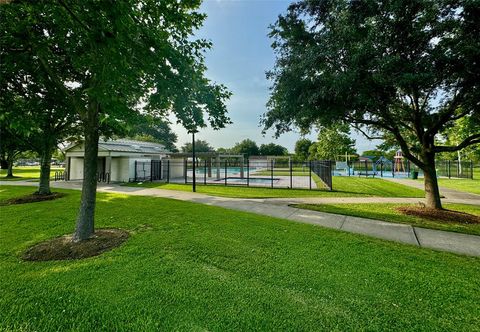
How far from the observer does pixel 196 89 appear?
14.6 feet

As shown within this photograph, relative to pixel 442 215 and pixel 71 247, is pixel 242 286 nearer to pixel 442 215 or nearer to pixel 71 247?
pixel 71 247

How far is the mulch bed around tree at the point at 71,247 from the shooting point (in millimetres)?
4217

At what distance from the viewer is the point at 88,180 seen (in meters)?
5.04

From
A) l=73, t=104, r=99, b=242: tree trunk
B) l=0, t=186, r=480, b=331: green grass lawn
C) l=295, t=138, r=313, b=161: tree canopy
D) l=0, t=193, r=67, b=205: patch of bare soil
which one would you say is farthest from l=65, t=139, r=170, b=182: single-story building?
l=295, t=138, r=313, b=161: tree canopy

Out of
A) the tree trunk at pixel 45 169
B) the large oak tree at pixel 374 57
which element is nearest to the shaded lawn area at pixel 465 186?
the large oak tree at pixel 374 57

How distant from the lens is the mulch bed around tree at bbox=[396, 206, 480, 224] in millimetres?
7189

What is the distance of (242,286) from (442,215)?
8272mm

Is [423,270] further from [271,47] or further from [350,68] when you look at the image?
[271,47]

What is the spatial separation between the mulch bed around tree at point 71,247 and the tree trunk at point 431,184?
10396 mm

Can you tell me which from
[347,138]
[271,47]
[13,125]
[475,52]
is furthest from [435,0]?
[347,138]

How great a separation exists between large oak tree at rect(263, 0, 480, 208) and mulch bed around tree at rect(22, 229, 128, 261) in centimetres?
620

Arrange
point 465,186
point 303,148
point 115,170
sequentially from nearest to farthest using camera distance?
point 465,186, point 115,170, point 303,148

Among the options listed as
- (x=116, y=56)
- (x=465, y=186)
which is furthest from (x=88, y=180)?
(x=465, y=186)

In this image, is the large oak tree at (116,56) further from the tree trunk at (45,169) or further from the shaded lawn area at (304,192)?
the shaded lawn area at (304,192)
